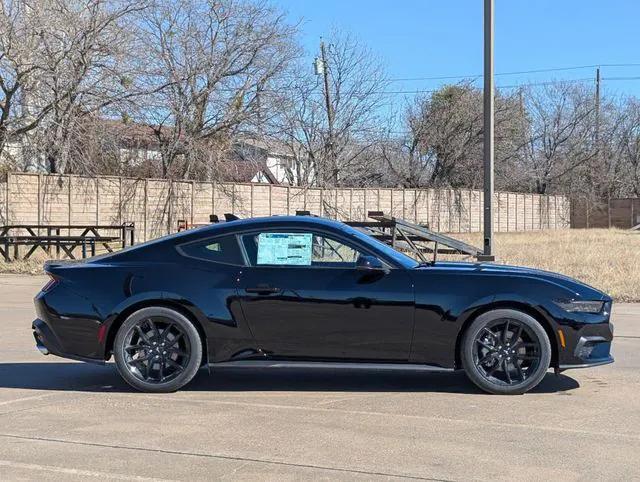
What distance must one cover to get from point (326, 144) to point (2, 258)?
2247 cm

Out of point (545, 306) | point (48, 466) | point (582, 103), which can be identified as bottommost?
point (48, 466)

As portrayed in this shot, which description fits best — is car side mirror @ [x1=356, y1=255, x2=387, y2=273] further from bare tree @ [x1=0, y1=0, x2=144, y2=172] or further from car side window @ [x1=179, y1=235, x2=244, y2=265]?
bare tree @ [x1=0, y1=0, x2=144, y2=172]

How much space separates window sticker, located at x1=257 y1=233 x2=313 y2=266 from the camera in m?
6.84

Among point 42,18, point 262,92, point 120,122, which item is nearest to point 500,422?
point 42,18

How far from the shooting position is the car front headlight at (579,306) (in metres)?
6.58

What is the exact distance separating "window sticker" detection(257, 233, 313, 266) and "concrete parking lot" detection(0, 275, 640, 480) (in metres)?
1.21

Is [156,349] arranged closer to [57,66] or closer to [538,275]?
[538,275]

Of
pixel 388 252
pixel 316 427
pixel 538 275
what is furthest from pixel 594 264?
pixel 316 427

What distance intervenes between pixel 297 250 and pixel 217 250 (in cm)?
74

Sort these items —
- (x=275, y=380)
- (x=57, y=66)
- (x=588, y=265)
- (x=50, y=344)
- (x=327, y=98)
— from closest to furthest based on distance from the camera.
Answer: (x=50, y=344)
(x=275, y=380)
(x=588, y=265)
(x=57, y=66)
(x=327, y=98)

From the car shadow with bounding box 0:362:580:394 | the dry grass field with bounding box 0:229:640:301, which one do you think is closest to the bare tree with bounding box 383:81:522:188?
the dry grass field with bounding box 0:229:640:301

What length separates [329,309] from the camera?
662 cm

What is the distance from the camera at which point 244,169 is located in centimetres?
3509

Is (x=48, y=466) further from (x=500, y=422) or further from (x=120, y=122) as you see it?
(x=120, y=122)
